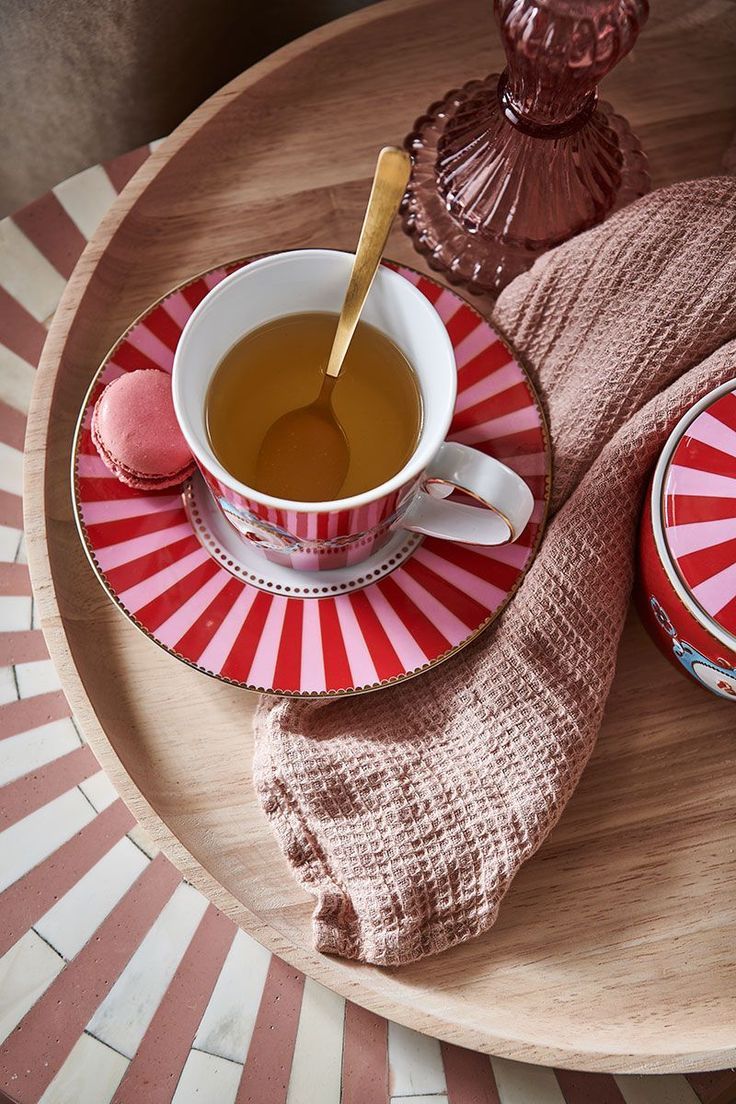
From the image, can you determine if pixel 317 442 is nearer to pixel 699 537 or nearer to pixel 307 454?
pixel 307 454

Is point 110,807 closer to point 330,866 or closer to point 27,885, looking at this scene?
point 27,885

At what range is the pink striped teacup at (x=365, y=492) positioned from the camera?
0.64m

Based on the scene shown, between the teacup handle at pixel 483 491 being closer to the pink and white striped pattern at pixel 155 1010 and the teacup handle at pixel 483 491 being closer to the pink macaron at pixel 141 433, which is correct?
the pink macaron at pixel 141 433

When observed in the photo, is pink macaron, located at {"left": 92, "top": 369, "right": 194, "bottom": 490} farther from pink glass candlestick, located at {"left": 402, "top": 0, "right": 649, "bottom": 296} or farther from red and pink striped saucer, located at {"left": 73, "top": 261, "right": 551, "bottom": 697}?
pink glass candlestick, located at {"left": 402, "top": 0, "right": 649, "bottom": 296}

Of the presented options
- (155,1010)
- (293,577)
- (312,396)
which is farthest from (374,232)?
(155,1010)

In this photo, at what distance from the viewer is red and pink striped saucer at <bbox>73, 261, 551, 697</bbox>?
69 cm

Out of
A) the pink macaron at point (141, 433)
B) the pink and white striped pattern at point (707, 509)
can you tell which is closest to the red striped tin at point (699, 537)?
the pink and white striped pattern at point (707, 509)

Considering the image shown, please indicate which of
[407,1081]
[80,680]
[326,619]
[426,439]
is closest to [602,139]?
[426,439]

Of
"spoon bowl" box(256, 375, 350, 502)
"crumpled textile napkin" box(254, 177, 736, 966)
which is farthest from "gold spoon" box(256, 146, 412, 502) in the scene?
"crumpled textile napkin" box(254, 177, 736, 966)

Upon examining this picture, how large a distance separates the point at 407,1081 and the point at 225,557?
17.2 inches

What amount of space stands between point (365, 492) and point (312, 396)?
11cm

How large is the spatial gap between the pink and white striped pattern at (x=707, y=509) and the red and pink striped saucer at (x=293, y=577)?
11 centimetres

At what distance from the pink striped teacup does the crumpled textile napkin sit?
0.26 ft

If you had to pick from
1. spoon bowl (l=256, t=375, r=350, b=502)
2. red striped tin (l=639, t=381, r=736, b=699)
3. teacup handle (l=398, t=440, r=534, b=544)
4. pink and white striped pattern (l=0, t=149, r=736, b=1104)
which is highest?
spoon bowl (l=256, t=375, r=350, b=502)
